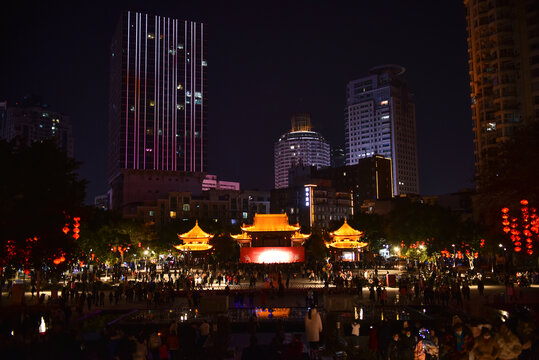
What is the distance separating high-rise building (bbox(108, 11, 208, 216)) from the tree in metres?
105

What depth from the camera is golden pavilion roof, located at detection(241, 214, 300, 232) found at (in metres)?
72.2

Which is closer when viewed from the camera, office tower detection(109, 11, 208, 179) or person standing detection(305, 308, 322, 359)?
person standing detection(305, 308, 322, 359)

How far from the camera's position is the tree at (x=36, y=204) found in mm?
27078

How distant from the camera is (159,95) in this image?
146m

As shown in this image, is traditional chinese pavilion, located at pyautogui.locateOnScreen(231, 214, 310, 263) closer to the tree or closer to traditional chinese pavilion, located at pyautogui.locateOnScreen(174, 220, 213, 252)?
traditional chinese pavilion, located at pyautogui.locateOnScreen(174, 220, 213, 252)

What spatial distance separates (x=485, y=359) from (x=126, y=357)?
11.3 m

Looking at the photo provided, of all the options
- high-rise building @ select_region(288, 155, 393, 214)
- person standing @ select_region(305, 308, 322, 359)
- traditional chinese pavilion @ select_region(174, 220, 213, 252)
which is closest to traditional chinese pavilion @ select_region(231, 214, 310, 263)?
traditional chinese pavilion @ select_region(174, 220, 213, 252)

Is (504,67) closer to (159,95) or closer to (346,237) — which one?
(346,237)

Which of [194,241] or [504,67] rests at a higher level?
[504,67]

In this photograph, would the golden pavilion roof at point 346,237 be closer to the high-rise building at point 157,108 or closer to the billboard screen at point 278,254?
the billboard screen at point 278,254

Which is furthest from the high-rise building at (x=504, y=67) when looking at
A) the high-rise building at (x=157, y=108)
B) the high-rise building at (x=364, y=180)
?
the high-rise building at (x=157, y=108)

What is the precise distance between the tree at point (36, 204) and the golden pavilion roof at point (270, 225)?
130 ft

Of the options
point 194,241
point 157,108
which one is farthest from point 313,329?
point 157,108

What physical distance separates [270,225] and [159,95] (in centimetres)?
8560
